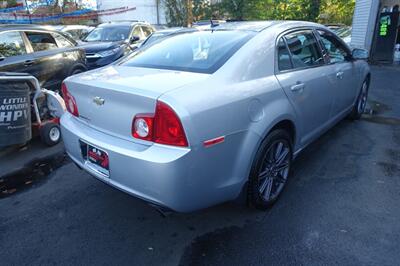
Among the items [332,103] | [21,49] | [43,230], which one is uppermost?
[21,49]

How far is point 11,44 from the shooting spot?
19.0ft

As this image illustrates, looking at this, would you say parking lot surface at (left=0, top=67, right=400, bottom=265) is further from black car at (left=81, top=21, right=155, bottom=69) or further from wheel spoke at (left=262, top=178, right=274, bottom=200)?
black car at (left=81, top=21, right=155, bottom=69)

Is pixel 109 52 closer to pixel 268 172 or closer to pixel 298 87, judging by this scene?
pixel 298 87

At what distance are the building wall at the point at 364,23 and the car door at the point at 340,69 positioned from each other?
27.1ft

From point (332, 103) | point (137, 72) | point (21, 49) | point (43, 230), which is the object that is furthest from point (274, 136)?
point (21, 49)

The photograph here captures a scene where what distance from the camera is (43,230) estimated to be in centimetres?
273

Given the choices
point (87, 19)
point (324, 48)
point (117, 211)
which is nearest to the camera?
point (117, 211)

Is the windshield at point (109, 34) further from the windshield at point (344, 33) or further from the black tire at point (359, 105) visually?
the windshield at point (344, 33)

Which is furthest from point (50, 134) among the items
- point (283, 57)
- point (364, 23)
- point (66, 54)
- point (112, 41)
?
point (364, 23)

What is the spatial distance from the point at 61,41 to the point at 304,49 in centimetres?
547

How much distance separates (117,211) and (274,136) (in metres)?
1.56

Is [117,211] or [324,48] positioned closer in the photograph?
[117,211]

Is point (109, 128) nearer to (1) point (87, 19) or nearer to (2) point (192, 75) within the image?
(2) point (192, 75)

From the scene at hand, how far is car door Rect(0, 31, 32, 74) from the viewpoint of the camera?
5477 mm
